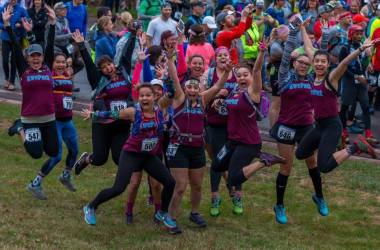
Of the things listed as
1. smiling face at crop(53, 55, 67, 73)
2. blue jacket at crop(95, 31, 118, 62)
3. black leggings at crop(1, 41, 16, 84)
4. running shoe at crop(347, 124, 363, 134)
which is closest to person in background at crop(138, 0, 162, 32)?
black leggings at crop(1, 41, 16, 84)

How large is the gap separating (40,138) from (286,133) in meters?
3.01

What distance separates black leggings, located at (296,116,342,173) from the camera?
9336 mm

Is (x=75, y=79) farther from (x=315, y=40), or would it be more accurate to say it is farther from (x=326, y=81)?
(x=326, y=81)

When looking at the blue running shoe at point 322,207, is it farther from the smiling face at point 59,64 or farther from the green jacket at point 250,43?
the green jacket at point 250,43

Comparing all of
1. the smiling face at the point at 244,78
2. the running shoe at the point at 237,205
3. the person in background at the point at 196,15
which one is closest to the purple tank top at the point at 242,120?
the smiling face at the point at 244,78

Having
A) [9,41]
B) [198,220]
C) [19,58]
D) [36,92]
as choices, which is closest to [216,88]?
[198,220]

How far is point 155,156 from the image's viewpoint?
29.7ft

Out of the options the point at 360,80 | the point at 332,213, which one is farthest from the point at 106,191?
the point at 360,80

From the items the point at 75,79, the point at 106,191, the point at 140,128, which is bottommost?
the point at 75,79

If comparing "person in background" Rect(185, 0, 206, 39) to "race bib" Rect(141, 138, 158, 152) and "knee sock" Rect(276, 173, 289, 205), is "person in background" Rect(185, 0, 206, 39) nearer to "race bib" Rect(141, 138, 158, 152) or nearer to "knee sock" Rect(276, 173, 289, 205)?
"knee sock" Rect(276, 173, 289, 205)

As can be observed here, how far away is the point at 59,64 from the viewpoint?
10.2 metres

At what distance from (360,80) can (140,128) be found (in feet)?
19.5

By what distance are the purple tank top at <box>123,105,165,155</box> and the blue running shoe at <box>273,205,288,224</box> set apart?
6.30 feet

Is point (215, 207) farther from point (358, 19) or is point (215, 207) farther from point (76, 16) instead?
point (76, 16)
